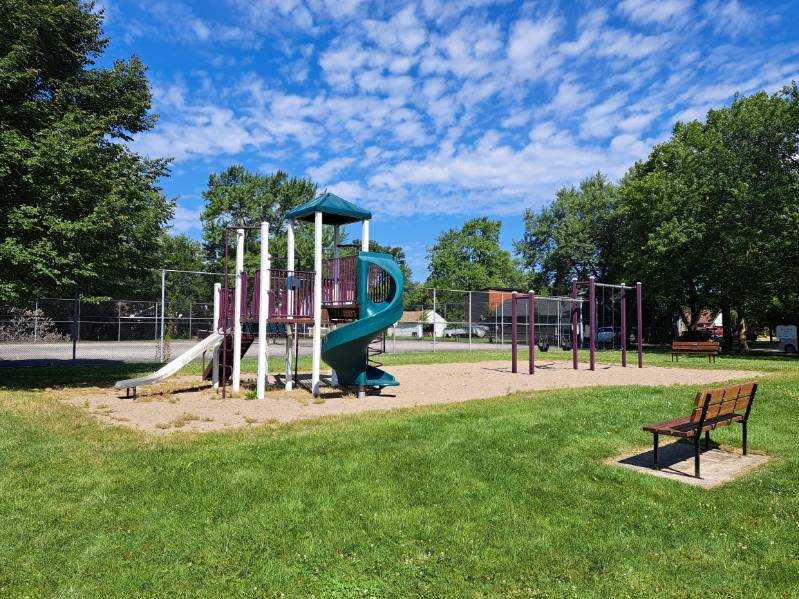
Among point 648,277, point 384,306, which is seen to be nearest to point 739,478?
point 384,306

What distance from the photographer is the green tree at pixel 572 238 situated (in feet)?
154

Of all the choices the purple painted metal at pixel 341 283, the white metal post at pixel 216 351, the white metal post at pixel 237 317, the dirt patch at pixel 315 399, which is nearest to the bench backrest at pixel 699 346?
the dirt patch at pixel 315 399

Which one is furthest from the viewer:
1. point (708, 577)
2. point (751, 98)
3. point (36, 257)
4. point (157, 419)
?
point (751, 98)

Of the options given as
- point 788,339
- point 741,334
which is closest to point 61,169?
point 788,339

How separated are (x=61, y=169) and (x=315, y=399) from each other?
733 cm

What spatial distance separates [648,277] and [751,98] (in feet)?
35.8

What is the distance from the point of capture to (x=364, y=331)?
11562 millimetres

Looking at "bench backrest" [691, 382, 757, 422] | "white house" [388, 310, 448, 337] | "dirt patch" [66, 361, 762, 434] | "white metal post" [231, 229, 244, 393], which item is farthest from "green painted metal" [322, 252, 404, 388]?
"white house" [388, 310, 448, 337]

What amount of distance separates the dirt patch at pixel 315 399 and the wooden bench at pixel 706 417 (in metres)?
5.17

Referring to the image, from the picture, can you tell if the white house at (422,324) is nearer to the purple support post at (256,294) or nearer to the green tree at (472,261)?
the green tree at (472,261)

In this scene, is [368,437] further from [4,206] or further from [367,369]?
[4,206]

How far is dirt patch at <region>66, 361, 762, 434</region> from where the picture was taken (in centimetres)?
892

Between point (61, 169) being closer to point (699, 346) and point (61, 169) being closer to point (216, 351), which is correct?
point (216, 351)

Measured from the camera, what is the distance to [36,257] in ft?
36.0
